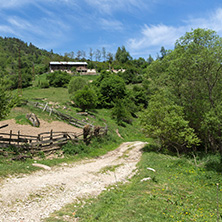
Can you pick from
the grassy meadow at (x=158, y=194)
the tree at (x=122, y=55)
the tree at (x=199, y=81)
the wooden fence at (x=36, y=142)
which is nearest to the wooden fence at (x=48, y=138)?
the wooden fence at (x=36, y=142)

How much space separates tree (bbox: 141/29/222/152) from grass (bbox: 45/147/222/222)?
4363 mm

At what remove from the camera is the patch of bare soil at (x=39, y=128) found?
21041mm

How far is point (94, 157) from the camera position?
17.8m

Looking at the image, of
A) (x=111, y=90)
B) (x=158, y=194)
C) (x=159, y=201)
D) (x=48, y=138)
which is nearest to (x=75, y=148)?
(x=48, y=138)

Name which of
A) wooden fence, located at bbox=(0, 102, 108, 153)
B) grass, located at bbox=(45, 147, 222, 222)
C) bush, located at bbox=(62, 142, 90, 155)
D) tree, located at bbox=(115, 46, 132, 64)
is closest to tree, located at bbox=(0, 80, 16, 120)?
wooden fence, located at bbox=(0, 102, 108, 153)

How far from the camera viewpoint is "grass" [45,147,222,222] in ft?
23.9

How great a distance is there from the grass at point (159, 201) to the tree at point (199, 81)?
436 cm

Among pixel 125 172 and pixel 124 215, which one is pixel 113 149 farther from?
pixel 124 215

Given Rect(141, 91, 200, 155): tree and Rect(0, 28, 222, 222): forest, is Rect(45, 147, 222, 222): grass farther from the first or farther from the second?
Rect(141, 91, 200, 155): tree

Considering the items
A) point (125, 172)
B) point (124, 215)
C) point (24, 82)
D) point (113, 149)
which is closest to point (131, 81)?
point (24, 82)

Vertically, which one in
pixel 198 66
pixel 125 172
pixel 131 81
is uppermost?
pixel 131 81

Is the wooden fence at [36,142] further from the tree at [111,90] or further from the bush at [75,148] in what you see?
the tree at [111,90]

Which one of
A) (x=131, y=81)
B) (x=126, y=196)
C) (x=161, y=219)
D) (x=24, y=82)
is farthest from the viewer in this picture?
(x=131, y=81)

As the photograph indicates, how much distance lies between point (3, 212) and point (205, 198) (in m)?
9.41
